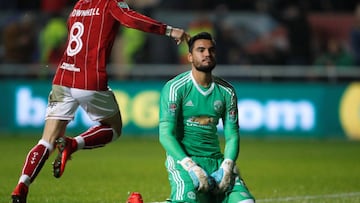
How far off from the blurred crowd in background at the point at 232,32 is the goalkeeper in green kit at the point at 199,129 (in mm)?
14168

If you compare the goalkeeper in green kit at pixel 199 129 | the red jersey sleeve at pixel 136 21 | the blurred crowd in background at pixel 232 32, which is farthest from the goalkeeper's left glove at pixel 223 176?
the blurred crowd in background at pixel 232 32

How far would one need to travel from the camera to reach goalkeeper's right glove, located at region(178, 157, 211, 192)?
7.48 m

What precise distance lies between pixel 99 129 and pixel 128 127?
36.4ft

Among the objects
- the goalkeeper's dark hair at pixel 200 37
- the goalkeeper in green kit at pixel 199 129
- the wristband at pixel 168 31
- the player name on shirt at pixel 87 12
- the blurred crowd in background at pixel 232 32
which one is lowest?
the goalkeeper in green kit at pixel 199 129

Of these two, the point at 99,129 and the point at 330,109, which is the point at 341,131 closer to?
the point at 330,109

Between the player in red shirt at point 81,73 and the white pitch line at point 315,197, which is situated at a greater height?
the player in red shirt at point 81,73

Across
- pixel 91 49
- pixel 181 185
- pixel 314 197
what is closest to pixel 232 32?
pixel 314 197

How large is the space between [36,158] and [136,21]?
165 centimetres

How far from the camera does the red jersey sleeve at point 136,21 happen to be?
30.0ft

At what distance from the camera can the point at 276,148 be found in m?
18.8

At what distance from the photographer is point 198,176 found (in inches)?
295

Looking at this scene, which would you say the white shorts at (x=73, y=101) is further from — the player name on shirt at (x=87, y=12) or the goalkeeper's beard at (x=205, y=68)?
the goalkeeper's beard at (x=205, y=68)

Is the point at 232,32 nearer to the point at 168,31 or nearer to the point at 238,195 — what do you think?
the point at 168,31

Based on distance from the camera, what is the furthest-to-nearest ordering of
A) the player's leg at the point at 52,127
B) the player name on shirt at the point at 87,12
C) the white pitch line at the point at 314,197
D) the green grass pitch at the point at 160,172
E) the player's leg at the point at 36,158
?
1. the green grass pitch at the point at 160,172
2. the white pitch line at the point at 314,197
3. the player name on shirt at the point at 87,12
4. the player's leg at the point at 52,127
5. the player's leg at the point at 36,158
